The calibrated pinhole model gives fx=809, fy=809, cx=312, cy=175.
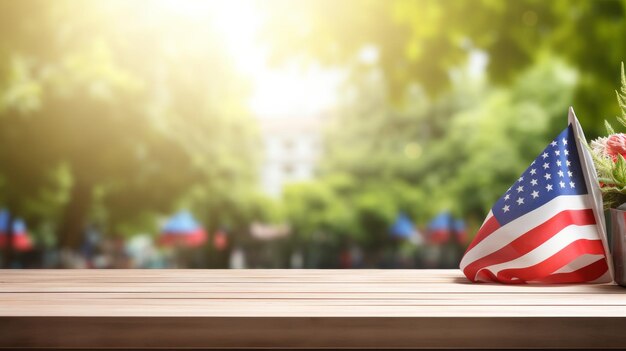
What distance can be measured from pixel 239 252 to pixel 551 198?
108 ft

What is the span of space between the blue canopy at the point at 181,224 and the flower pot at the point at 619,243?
81.6 feet

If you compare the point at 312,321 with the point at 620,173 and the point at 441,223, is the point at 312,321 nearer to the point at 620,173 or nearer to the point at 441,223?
the point at 620,173

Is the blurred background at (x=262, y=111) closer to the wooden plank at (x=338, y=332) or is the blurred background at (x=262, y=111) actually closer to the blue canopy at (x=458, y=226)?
the blue canopy at (x=458, y=226)

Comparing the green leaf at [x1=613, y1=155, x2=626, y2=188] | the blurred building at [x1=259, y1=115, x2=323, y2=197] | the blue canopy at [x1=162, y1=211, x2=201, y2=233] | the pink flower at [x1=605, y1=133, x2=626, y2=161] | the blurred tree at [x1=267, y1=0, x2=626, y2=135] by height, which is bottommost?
the green leaf at [x1=613, y1=155, x2=626, y2=188]

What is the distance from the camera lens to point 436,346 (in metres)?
1.90

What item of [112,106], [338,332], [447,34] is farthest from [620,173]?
[112,106]

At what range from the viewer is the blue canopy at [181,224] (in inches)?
1083

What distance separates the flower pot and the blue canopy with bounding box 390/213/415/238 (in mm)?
32225

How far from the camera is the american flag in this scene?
104 inches

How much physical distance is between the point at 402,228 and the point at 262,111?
40.8 feet

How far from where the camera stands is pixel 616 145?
8.63 feet

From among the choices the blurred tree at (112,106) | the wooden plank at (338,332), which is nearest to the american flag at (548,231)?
the wooden plank at (338,332)

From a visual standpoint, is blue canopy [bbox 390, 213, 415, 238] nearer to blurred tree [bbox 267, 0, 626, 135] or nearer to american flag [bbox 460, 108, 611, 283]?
blurred tree [bbox 267, 0, 626, 135]

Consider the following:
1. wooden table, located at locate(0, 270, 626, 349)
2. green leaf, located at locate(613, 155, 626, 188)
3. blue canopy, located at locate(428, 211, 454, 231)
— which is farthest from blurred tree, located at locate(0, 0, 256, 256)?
blue canopy, located at locate(428, 211, 454, 231)
